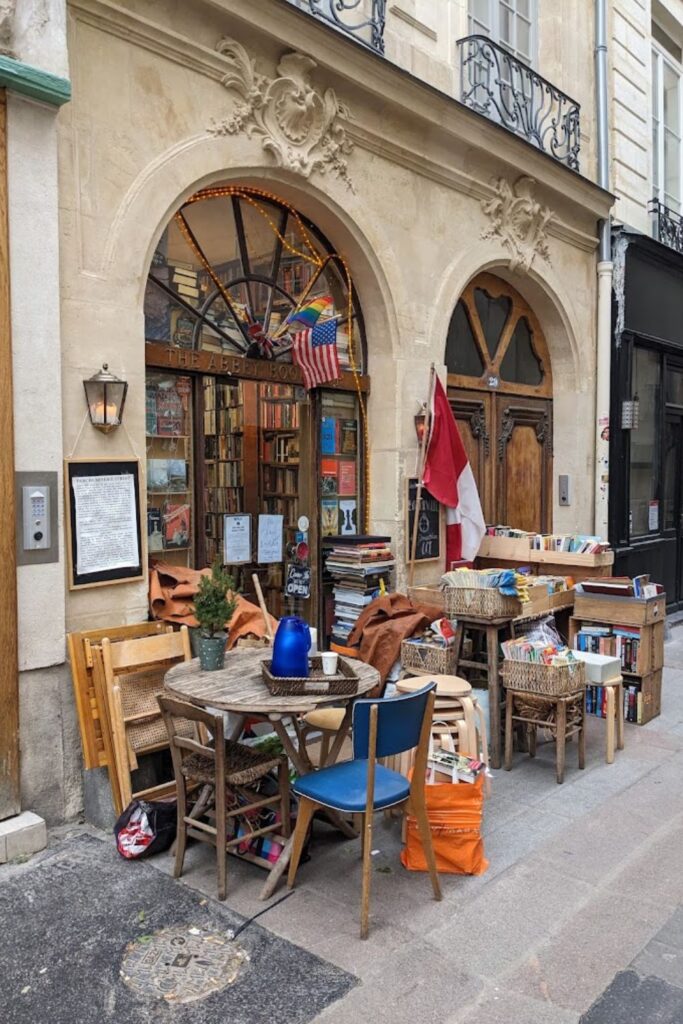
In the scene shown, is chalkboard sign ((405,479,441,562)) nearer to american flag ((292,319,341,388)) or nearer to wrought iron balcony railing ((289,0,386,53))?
american flag ((292,319,341,388))

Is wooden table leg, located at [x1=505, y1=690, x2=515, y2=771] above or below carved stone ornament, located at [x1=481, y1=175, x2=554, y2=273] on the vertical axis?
below

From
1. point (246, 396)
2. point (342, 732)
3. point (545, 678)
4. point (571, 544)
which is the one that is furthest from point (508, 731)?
point (246, 396)

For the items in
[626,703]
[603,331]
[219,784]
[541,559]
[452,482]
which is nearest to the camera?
[219,784]

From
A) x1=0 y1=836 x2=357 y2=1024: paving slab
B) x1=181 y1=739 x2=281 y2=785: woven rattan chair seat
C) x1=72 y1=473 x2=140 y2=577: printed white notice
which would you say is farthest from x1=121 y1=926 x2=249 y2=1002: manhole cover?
x1=72 y1=473 x2=140 y2=577: printed white notice

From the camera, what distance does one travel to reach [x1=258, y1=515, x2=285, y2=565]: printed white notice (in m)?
6.19

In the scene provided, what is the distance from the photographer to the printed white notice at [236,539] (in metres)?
5.93

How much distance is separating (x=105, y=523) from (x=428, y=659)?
7.91ft

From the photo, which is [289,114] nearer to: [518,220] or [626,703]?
[518,220]

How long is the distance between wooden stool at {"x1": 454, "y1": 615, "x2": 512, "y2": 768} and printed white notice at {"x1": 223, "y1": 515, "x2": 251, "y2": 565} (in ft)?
5.44

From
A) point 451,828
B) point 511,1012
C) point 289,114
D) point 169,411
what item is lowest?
point 511,1012

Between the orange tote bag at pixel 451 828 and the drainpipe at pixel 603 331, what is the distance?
239 inches

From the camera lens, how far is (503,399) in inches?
341

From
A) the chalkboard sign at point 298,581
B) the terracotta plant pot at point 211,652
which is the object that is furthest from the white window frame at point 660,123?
the terracotta plant pot at point 211,652

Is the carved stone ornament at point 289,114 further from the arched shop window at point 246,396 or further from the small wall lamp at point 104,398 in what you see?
the small wall lamp at point 104,398
